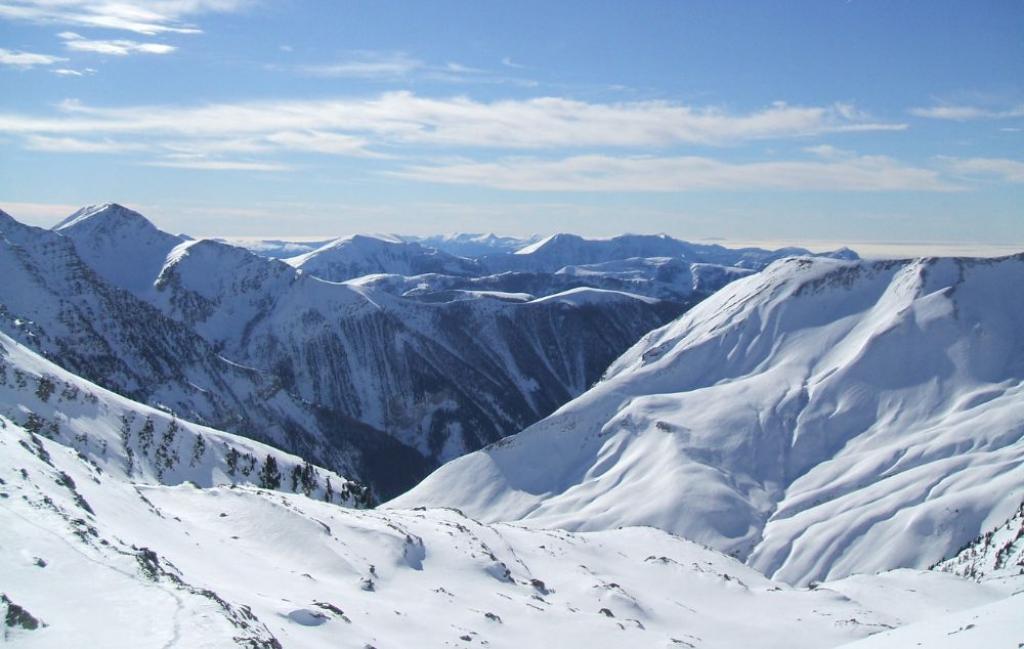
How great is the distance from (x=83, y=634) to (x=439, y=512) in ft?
269

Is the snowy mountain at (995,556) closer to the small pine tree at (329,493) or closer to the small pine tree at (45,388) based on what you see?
the small pine tree at (329,493)

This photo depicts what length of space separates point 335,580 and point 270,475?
307ft

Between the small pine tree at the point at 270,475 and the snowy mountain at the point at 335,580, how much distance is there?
2076cm

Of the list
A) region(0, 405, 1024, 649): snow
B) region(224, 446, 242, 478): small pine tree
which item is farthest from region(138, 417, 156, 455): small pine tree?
A: region(0, 405, 1024, 649): snow

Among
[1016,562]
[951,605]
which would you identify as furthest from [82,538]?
[1016,562]

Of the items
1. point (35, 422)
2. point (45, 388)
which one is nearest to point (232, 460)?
point (45, 388)

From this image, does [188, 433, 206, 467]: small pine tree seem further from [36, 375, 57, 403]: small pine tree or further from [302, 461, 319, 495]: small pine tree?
[36, 375, 57, 403]: small pine tree

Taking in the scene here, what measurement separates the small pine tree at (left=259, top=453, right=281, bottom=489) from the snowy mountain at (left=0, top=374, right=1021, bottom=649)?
2076 centimetres

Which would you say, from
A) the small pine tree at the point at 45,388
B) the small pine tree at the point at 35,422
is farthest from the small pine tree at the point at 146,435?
the small pine tree at the point at 35,422

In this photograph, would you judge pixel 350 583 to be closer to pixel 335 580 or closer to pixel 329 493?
pixel 335 580

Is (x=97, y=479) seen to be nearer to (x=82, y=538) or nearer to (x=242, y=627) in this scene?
(x=82, y=538)

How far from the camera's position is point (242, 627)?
32312 millimetres

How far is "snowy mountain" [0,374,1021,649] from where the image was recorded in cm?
3122

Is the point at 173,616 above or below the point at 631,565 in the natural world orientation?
above
